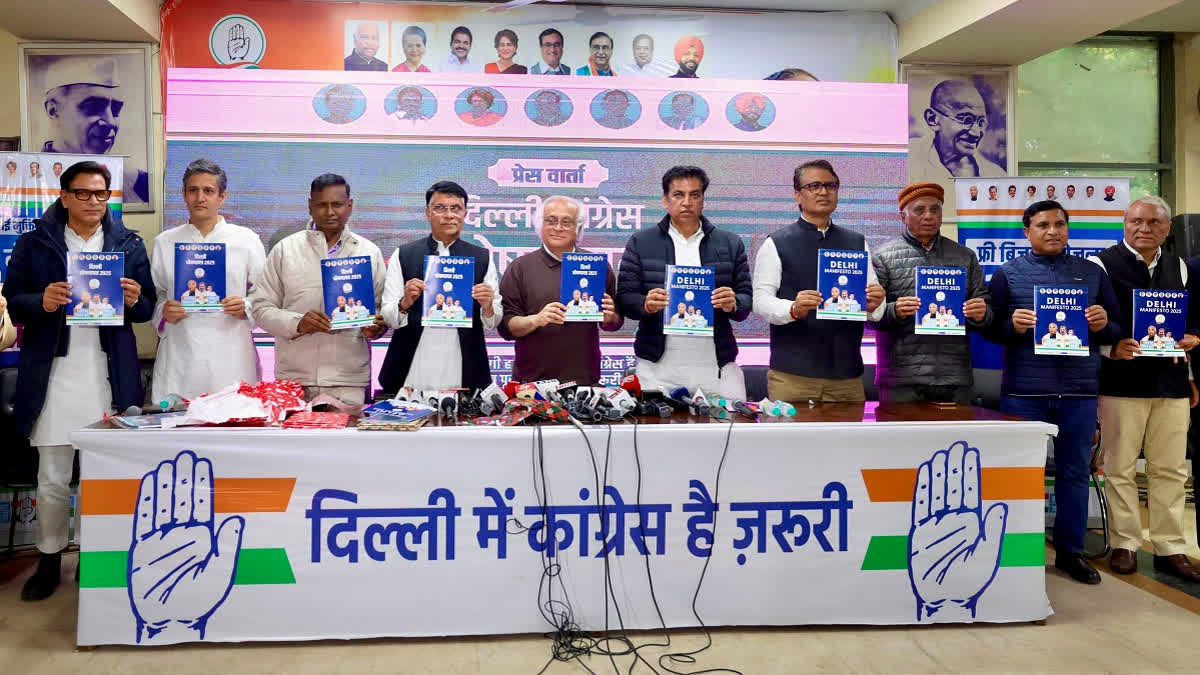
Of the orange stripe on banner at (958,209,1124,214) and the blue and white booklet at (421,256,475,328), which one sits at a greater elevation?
the orange stripe on banner at (958,209,1124,214)

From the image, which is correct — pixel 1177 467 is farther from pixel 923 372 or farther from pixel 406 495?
pixel 406 495

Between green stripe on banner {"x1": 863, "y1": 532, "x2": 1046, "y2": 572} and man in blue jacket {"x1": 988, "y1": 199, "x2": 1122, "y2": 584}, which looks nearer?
green stripe on banner {"x1": 863, "y1": 532, "x2": 1046, "y2": 572}

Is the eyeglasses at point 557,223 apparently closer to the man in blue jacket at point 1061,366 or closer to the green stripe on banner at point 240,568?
the green stripe on banner at point 240,568

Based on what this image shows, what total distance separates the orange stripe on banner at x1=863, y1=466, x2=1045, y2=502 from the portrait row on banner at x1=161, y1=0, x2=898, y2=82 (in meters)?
3.52

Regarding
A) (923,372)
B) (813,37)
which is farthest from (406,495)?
(813,37)

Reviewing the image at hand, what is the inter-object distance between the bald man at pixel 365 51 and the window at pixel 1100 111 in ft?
15.9

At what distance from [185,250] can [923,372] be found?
3357 millimetres

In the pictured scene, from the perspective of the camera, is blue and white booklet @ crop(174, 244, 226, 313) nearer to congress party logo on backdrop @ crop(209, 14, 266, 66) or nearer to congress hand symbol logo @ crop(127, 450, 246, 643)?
congress hand symbol logo @ crop(127, 450, 246, 643)

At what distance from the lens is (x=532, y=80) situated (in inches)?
222

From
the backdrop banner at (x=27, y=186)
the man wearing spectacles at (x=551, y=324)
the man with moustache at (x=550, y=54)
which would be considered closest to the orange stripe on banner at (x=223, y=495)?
the man wearing spectacles at (x=551, y=324)

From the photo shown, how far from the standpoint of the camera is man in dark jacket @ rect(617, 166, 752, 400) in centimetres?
379

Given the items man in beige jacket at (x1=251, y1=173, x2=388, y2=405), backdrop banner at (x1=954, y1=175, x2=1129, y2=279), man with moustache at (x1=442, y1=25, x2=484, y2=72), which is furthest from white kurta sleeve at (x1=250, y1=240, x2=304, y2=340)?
backdrop banner at (x1=954, y1=175, x2=1129, y2=279)

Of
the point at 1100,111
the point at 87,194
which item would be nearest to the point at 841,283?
the point at 87,194

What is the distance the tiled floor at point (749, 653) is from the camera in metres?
2.82
